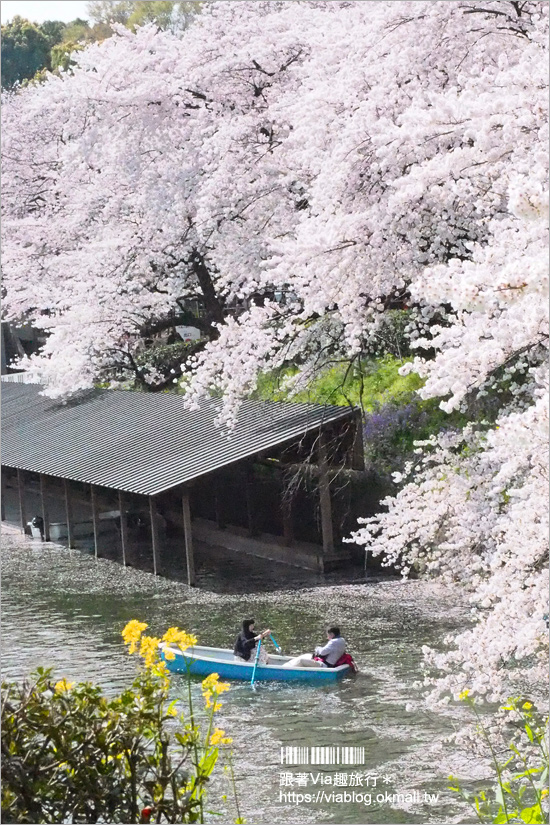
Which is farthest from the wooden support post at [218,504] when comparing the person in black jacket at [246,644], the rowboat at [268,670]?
the person in black jacket at [246,644]

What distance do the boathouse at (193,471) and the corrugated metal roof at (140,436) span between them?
0.03 metres

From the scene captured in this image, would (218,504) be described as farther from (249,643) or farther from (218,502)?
(249,643)

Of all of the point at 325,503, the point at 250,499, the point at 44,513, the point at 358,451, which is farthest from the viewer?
the point at 44,513

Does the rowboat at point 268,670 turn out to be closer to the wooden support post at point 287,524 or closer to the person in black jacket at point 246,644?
the person in black jacket at point 246,644

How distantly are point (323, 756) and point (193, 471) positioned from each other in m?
7.50

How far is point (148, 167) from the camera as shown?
17719mm

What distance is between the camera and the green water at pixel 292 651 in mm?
7914

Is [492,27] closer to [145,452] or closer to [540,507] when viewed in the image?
[540,507]

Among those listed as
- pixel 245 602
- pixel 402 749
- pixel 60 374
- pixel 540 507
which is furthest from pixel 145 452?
pixel 540 507

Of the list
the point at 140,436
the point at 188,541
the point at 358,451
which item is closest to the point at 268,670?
the point at 188,541

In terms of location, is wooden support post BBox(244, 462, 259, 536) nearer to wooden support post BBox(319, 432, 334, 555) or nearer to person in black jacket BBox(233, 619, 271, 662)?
wooden support post BBox(319, 432, 334, 555)

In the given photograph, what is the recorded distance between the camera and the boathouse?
15992mm

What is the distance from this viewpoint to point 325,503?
15.9 m

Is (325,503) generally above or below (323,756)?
above
